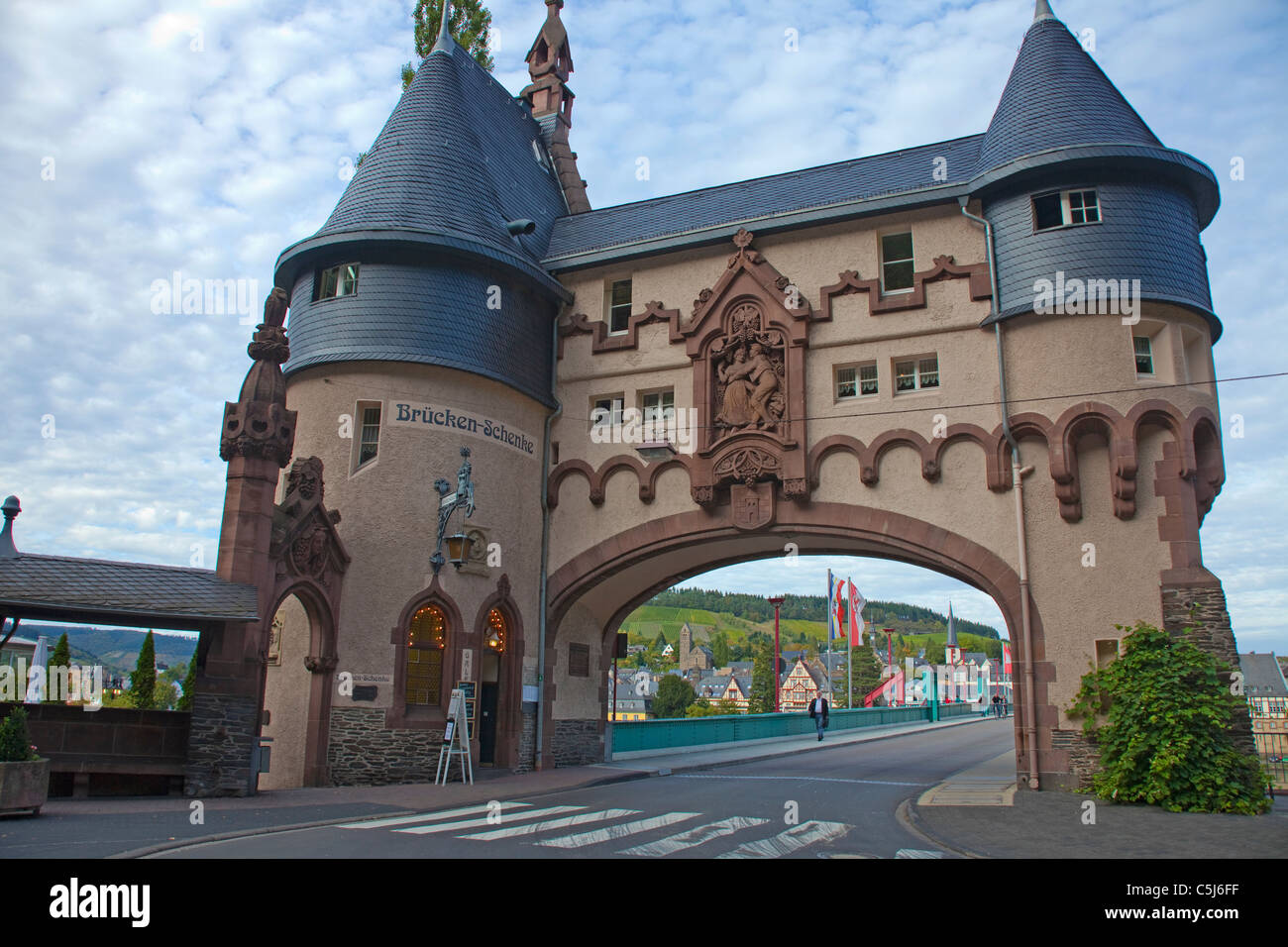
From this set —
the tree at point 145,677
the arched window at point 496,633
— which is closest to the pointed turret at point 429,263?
the arched window at point 496,633

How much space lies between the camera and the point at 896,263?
2197 centimetres

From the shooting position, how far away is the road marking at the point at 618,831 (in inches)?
466

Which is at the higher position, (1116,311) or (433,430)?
(1116,311)

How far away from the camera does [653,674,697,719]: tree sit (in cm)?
7200

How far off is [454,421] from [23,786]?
35.9ft

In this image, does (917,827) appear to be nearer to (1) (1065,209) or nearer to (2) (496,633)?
(2) (496,633)

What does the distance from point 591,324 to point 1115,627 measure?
13407 mm

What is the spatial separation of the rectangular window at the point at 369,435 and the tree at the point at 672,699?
5255 centimetres

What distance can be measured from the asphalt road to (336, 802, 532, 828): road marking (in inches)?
0.6

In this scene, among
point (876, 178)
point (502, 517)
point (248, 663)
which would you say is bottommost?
point (248, 663)

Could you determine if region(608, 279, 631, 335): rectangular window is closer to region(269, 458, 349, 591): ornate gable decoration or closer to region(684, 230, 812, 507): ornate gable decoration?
region(684, 230, 812, 507): ornate gable decoration

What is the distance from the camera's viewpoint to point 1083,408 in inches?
730
